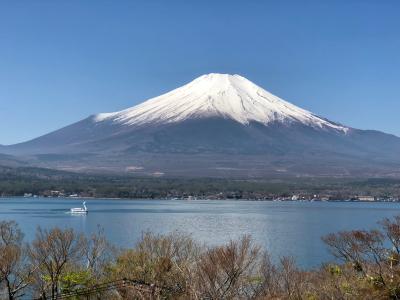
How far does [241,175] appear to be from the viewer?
163 metres

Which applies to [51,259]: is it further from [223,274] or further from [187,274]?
[223,274]

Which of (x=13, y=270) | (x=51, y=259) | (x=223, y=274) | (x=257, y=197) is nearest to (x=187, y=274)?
(x=223, y=274)

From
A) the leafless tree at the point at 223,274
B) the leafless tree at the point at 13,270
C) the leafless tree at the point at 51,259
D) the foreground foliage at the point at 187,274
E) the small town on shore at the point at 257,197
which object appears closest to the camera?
the leafless tree at the point at 223,274

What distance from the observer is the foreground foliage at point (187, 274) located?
16.9 metres

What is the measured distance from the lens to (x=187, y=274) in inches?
698

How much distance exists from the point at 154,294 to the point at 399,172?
169m

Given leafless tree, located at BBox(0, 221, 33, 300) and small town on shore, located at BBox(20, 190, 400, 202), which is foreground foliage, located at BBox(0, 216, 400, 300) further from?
small town on shore, located at BBox(20, 190, 400, 202)

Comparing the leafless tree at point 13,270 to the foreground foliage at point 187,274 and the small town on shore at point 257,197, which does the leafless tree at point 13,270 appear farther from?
the small town on shore at point 257,197

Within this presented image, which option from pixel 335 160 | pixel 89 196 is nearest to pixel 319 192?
pixel 89 196

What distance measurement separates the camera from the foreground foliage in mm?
16906

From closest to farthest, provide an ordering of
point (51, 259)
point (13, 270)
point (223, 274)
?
point (223, 274), point (13, 270), point (51, 259)

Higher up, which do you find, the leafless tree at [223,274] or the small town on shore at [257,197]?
the small town on shore at [257,197]

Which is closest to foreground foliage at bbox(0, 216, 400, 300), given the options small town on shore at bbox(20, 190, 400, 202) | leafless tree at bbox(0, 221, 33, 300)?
leafless tree at bbox(0, 221, 33, 300)

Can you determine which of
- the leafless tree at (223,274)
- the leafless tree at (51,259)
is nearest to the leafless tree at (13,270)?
the leafless tree at (51,259)
